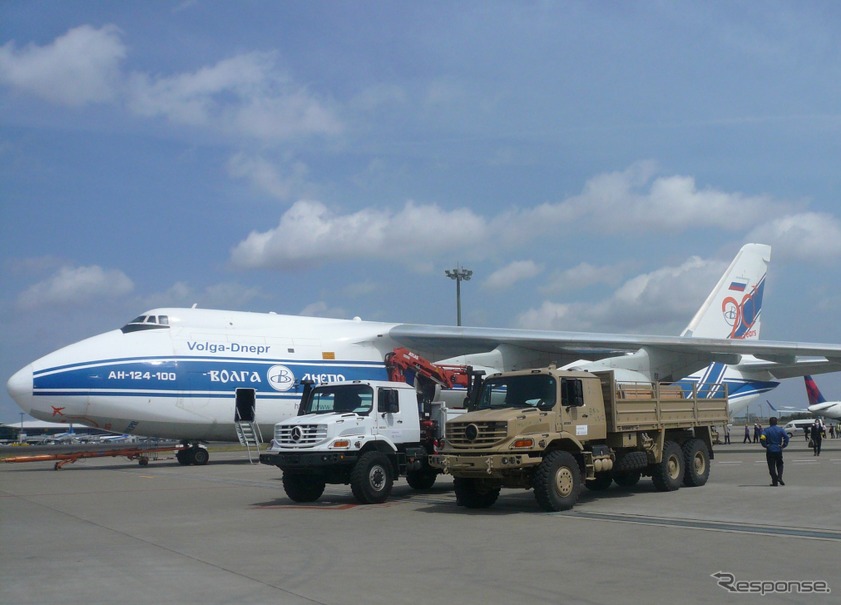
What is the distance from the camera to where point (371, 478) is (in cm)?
1420

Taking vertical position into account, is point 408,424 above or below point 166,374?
below

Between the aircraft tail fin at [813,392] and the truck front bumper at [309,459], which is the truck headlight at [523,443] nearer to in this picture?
the truck front bumper at [309,459]

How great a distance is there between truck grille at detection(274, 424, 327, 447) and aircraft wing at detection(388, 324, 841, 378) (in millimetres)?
12015

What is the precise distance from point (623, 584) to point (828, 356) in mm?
21047

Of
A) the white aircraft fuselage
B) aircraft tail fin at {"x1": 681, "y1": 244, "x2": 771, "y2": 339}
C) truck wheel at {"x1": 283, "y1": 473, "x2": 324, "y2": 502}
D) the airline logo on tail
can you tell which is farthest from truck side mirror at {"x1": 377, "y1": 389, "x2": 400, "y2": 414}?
the airline logo on tail

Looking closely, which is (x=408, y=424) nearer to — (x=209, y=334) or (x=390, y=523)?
(x=390, y=523)

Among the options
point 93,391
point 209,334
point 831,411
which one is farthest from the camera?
point 831,411

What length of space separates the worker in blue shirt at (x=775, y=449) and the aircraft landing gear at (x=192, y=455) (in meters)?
18.2

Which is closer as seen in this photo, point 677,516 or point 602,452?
point 677,516

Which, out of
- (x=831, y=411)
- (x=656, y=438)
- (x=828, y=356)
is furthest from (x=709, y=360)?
(x=831, y=411)

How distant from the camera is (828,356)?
997 inches

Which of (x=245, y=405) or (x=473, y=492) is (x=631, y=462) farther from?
(x=245, y=405)

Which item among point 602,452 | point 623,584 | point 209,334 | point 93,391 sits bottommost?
point 623,584

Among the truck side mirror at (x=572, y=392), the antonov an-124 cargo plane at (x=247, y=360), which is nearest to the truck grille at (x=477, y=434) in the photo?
the truck side mirror at (x=572, y=392)
